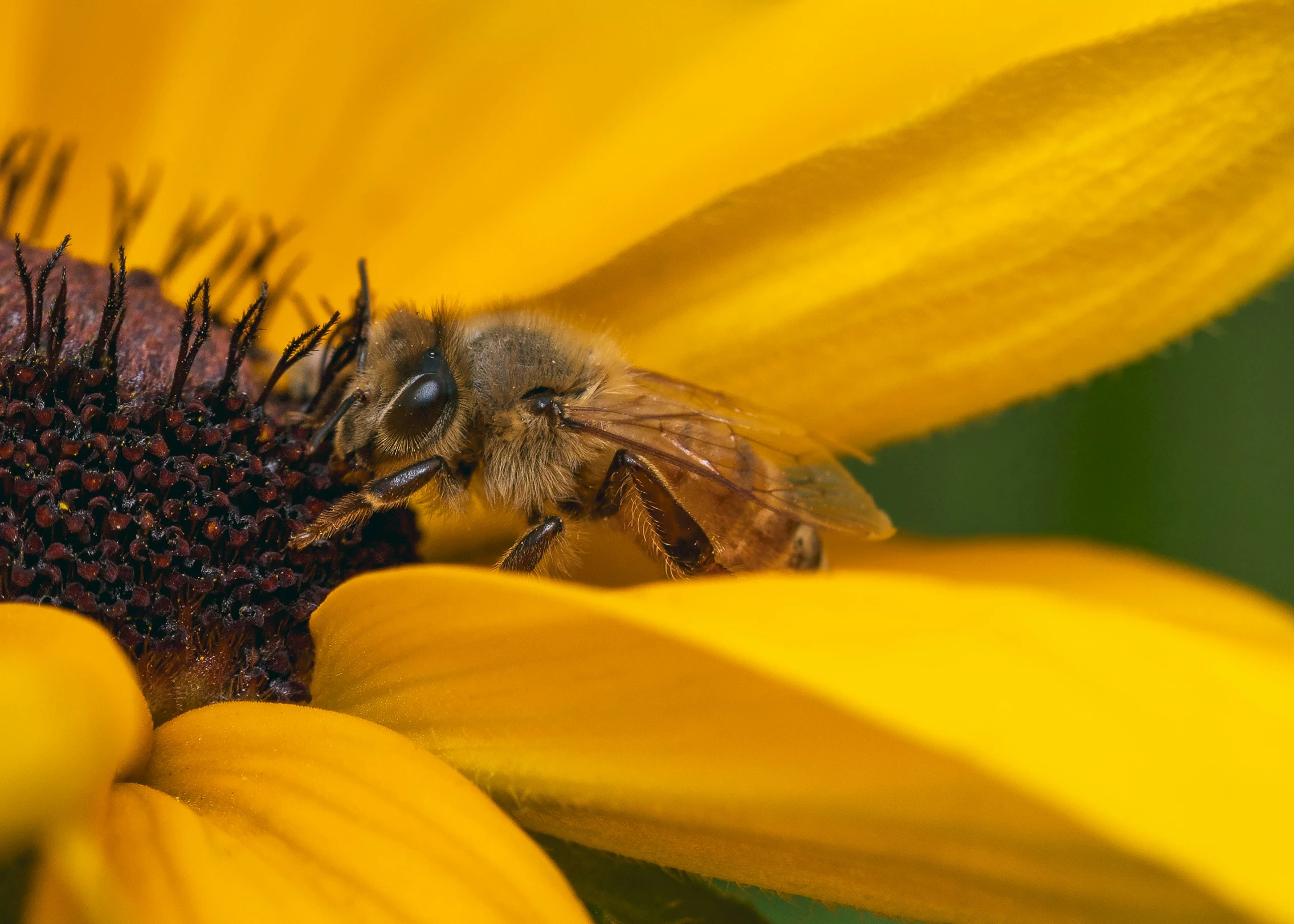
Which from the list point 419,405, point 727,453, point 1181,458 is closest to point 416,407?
point 419,405

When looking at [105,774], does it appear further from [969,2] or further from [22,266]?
[969,2]

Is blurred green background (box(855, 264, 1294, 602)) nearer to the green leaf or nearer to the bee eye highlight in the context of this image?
the bee eye highlight

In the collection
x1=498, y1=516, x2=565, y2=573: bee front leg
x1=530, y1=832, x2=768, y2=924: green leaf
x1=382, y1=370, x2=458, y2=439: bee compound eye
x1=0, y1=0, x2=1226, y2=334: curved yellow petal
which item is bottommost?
x1=530, y1=832, x2=768, y2=924: green leaf

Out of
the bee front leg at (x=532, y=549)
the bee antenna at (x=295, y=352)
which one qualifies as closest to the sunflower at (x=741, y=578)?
the bee front leg at (x=532, y=549)

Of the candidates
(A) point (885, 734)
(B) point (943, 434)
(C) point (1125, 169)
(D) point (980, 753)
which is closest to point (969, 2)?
(C) point (1125, 169)

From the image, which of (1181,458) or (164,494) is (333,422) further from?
(1181,458)

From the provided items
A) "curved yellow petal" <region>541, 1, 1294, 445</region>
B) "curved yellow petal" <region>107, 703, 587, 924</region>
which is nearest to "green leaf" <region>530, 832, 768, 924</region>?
"curved yellow petal" <region>107, 703, 587, 924</region>

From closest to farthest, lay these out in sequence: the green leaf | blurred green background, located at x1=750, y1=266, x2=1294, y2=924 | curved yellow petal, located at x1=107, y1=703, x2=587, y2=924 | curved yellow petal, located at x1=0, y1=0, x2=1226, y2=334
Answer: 1. curved yellow petal, located at x1=107, y1=703, x2=587, y2=924
2. the green leaf
3. curved yellow petal, located at x1=0, y1=0, x2=1226, y2=334
4. blurred green background, located at x1=750, y1=266, x2=1294, y2=924
